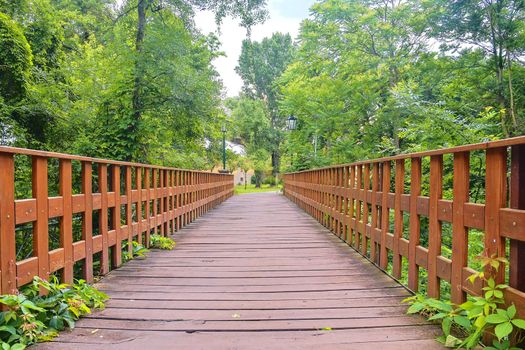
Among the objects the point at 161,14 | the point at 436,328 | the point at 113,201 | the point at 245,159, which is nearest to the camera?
the point at 436,328

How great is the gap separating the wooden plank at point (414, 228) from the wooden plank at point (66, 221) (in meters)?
2.32

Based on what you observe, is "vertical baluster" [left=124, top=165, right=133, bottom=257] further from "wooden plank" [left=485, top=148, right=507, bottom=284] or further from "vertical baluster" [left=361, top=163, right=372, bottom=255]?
"wooden plank" [left=485, top=148, right=507, bottom=284]

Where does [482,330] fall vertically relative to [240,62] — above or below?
below

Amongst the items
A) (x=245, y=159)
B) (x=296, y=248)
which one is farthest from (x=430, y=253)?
(x=245, y=159)

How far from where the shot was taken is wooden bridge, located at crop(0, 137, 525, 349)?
1859 mm

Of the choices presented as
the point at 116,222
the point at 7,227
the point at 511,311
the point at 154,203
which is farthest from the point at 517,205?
the point at 154,203

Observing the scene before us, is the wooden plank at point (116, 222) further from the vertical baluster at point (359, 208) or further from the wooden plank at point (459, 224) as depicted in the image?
the wooden plank at point (459, 224)

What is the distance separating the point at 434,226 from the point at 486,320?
2.60 ft

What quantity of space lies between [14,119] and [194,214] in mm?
3537

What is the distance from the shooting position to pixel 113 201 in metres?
3.39

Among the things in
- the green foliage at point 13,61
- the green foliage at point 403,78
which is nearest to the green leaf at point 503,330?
the green foliage at point 403,78

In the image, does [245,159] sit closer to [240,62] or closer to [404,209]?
[240,62]

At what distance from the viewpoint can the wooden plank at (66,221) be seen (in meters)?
2.53

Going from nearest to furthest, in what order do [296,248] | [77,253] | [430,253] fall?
[430,253], [77,253], [296,248]
